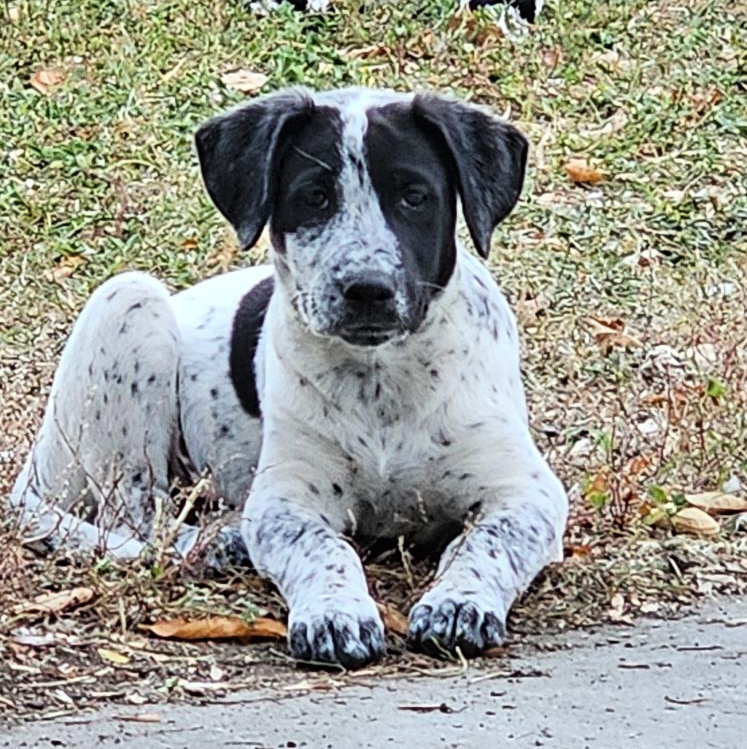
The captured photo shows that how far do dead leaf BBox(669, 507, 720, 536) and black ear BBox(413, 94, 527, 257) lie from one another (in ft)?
3.37

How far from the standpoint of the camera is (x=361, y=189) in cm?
506

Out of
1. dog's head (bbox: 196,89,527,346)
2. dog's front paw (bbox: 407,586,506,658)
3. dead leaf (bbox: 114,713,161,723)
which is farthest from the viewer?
dog's head (bbox: 196,89,527,346)

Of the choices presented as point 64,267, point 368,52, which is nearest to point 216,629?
point 64,267

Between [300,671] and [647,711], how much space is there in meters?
0.85

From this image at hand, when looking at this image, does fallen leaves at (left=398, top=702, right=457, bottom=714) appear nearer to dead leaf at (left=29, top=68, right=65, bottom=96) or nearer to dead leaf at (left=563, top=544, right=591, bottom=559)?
dead leaf at (left=563, top=544, right=591, bottom=559)

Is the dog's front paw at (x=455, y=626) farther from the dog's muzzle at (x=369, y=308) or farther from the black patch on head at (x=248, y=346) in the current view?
the black patch on head at (x=248, y=346)

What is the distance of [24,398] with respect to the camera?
25.0 feet

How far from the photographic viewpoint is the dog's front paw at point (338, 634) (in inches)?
178

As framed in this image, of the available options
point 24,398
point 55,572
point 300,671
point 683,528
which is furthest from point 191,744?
point 24,398

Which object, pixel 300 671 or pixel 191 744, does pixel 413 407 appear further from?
pixel 191 744

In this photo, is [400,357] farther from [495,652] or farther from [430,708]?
[430,708]

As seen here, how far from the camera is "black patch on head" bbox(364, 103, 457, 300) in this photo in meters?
5.07

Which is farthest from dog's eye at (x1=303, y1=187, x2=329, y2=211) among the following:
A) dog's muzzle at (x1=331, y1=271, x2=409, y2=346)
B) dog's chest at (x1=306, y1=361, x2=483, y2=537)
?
dog's chest at (x1=306, y1=361, x2=483, y2=537)

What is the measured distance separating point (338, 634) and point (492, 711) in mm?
557
